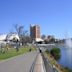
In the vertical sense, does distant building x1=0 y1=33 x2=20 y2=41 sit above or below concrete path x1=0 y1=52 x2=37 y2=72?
above

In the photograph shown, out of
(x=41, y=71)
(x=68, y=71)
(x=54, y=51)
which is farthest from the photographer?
(x=54, y=51)

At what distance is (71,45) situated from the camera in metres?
157

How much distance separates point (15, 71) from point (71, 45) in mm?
137661

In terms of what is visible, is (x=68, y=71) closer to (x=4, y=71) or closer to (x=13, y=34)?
(x=4, y=71)

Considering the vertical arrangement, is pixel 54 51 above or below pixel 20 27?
below

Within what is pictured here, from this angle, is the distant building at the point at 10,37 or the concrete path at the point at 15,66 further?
the distant building at the point at 10,37

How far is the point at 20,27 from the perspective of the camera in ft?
439

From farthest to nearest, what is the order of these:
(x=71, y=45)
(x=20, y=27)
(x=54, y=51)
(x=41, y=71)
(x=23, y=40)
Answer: (x=71, y=45) < (x=23, y=40) < (x=20, y=27) < (x=54, y=51) < (x=41, y=71)

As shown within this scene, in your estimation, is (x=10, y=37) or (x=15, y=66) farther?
(x=10, y=37)

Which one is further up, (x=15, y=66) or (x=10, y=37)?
(x=10, y=37)

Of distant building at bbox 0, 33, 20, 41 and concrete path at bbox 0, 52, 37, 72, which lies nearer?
concrete path at bbox 0, 52, 37, 72

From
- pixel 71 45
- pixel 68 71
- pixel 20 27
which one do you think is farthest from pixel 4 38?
pixel 68 71

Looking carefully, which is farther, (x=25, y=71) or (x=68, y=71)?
(x=68, y=71)

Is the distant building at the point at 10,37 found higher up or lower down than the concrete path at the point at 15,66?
higher up
